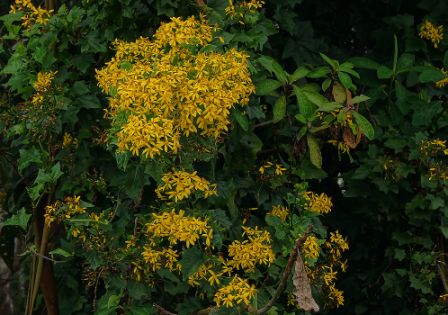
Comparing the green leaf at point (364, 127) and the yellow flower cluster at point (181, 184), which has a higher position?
the yellow flower cluster at point (181, 184)

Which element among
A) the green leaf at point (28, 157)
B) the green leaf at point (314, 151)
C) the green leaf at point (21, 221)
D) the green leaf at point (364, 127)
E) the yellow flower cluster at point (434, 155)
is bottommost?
the yellow flower cluster at point (434, 155)

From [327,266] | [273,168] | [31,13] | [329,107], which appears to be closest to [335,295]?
[327,266]

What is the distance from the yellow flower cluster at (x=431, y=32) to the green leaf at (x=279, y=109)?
3.84 feet

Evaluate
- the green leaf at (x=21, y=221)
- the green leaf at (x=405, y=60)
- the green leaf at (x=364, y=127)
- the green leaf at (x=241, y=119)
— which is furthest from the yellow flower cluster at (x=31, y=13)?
the green leaf at (x=405, y=60)

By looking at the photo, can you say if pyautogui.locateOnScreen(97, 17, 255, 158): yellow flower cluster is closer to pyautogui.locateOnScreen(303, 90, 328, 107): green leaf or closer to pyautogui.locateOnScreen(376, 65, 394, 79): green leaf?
pyautogui.locateOnScreen(303, 90, 328, 107): green leaf

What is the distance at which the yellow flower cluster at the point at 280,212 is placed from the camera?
3.27m

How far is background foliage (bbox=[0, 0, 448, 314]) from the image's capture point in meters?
3.09

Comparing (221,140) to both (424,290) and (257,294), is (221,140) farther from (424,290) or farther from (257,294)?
(424,290)

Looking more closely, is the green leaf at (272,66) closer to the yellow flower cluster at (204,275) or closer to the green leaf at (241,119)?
the green leaf at (241,119)

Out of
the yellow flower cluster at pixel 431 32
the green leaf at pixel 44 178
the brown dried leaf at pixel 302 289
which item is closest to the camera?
the brown dried leaf at pixel 302 289

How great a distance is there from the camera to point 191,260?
2875 millimetres

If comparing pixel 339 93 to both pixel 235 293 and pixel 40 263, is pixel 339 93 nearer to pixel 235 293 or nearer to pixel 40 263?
pixel 235 293

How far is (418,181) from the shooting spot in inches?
152

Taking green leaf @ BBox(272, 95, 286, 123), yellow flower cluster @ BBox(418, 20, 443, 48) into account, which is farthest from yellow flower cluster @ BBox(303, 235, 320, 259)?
yellow flower cluster @ BBox(418, 20, 443, 48)
